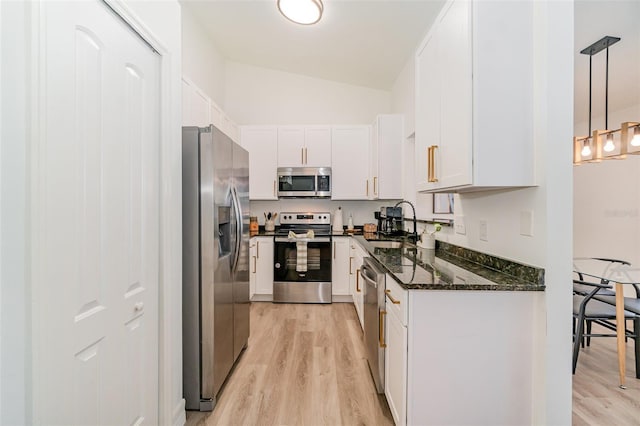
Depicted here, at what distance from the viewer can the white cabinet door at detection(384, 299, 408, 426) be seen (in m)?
1.48

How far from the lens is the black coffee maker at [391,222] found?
3.86m

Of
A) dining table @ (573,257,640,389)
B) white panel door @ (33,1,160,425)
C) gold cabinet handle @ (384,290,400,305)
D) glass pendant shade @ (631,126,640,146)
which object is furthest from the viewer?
glass pendant shade @ (631,126,640,146)

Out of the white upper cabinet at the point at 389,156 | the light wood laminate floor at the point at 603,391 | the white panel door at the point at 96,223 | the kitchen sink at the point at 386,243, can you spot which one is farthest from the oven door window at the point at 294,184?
the light wood laminate floor at the point at 603,391

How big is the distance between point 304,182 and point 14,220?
342 centimetres

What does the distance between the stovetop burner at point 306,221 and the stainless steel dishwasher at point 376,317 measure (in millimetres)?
2189

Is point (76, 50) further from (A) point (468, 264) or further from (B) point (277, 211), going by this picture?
(B) point (277, 211)

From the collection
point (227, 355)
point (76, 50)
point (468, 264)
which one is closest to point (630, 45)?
point (468, 264)

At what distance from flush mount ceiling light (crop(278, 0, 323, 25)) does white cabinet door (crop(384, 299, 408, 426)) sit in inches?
Result: 88.9

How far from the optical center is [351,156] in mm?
4211

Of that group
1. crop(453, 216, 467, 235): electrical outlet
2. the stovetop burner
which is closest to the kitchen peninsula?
crop(453, 216, 467, 235): electrical outlet

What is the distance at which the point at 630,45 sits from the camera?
2725 mm

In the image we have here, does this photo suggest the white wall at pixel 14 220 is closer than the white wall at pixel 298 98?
Yes

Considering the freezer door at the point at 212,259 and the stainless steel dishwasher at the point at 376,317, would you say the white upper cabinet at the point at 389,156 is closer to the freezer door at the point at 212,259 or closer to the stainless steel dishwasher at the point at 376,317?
the stainless steel dishwasher at the point at 376,317

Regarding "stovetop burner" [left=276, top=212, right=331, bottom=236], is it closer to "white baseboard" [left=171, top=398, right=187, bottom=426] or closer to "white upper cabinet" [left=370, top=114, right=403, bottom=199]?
"white upper cabinet" [left=370, top=114, right=403, bottom=199]
